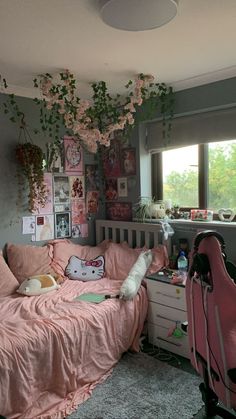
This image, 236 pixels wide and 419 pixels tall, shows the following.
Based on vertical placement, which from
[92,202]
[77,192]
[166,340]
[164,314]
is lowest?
[166,340]

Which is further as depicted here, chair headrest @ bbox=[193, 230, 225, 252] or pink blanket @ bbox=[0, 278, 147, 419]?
pink blanket @ bbox=[0, 278, 147, 419]

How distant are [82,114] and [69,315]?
1734mm

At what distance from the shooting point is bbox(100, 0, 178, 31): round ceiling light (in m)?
1.52

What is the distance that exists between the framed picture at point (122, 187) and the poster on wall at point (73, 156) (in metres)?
0.44

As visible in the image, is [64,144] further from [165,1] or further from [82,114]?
[165,1]

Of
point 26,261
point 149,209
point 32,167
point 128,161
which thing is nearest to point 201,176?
point 149,209

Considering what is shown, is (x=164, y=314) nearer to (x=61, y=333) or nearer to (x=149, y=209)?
(x=61, y=333)

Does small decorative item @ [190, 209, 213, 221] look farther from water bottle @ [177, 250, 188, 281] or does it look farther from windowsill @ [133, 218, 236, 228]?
water bottle @ [177, 250, 188, 281]

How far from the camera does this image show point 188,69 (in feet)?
8.41

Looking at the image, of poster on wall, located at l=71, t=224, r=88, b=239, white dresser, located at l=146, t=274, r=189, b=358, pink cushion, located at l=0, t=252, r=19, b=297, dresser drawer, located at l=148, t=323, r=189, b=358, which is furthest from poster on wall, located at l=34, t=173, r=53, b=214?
dresser drawer, located at l=148, t=323, r=189, b=358

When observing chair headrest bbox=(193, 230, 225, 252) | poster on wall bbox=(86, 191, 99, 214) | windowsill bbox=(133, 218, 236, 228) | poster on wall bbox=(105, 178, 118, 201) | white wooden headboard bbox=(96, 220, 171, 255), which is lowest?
white wooden headboard bbox=(96, 220, 171, 255)

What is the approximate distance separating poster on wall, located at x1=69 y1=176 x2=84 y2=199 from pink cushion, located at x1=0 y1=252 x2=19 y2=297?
1.03 m

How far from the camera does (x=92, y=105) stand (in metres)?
3.16

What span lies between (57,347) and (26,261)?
1.06 metres
